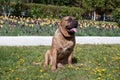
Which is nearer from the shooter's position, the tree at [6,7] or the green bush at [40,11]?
the tree at [6,7]

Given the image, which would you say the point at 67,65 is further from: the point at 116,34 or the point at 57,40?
the point at 116,34

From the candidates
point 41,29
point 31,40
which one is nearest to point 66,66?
point 31,40

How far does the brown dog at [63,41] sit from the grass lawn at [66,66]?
0.30 m

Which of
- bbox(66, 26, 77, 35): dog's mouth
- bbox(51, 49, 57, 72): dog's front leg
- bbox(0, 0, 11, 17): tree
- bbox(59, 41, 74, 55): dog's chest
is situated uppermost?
bbox(66, 26, 77, 35): dog's mouth

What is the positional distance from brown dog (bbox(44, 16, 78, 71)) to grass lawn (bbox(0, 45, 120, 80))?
0.30 m

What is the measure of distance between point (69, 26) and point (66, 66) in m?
1.27

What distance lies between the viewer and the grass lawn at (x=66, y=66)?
23.1 feet

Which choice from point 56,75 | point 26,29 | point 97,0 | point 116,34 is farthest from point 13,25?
point 97,0

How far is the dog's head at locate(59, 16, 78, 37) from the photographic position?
6.99m

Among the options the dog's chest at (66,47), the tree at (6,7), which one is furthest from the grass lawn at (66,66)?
the tree at (6,7)

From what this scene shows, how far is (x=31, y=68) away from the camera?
767 cm

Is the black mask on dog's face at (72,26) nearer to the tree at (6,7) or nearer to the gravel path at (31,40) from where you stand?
the gravel path at (31,40)

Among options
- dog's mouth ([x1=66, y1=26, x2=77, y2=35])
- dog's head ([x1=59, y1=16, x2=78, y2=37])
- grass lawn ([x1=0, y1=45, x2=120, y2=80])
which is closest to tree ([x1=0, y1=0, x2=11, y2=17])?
grass lawn ([x1=0, y1=45, x2=120, y2=80])

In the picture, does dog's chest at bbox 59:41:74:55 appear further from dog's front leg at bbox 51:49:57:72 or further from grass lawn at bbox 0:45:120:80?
grass lawn at bbox 0:45:120:80
